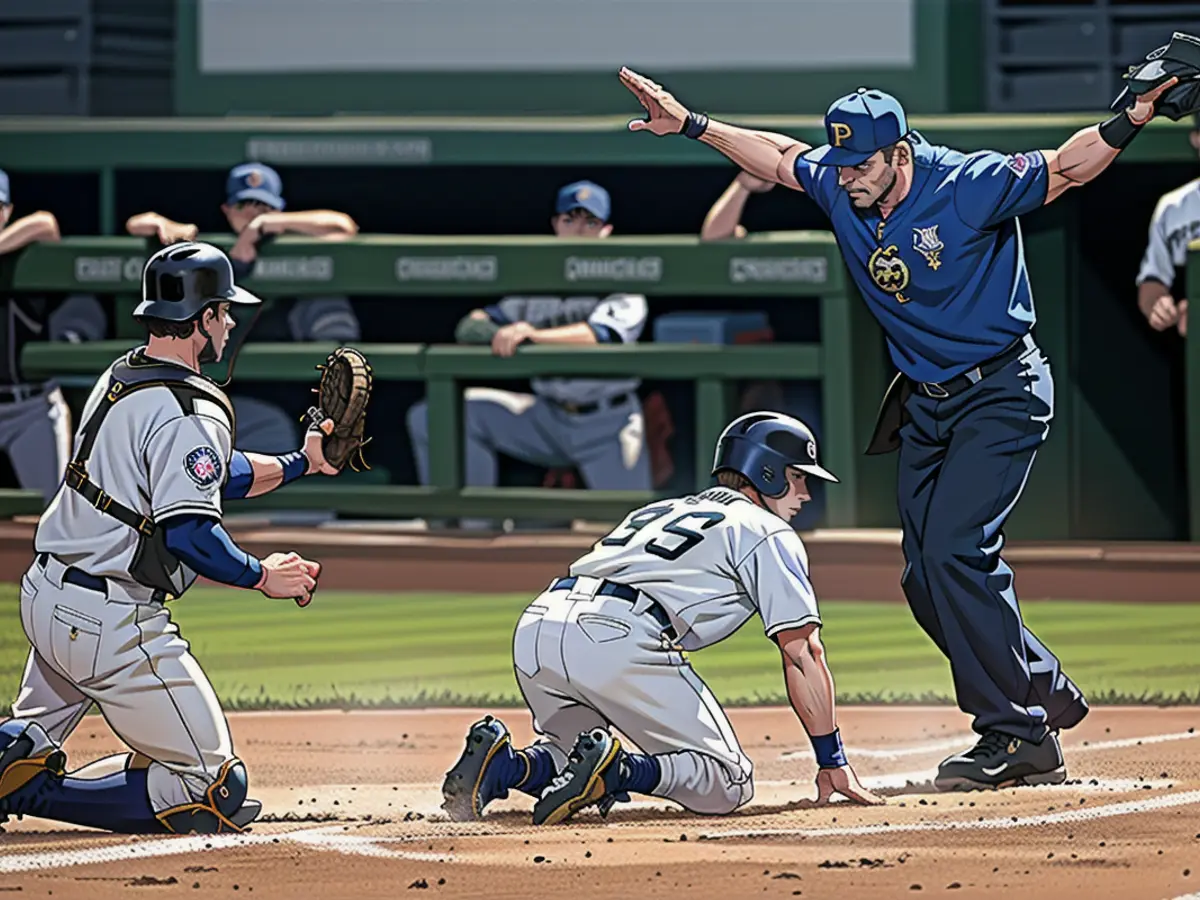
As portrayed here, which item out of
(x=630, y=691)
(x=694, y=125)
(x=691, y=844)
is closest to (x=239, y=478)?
(x=630, y=691)

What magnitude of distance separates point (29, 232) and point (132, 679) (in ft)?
15.6

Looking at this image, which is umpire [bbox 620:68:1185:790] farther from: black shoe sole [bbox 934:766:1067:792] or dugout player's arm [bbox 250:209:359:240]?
dugout player's arm [bbox 250:209:359:240]

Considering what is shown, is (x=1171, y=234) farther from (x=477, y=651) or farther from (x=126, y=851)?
(x=126, y=851)

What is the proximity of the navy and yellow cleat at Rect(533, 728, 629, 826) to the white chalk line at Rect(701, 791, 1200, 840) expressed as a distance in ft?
0.80

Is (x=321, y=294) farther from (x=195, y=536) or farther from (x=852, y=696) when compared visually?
(x=195, y=536)

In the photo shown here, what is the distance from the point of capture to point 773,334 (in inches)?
380

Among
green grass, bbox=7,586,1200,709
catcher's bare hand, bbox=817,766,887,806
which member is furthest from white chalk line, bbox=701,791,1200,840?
green grass, bbox=7,586,1200,709

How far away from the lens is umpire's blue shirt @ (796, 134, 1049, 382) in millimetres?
5355

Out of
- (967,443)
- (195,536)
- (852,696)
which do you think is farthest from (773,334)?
(195,536)

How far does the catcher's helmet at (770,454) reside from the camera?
16.9ft

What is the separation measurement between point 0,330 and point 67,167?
87cm

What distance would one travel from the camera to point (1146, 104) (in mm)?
5199

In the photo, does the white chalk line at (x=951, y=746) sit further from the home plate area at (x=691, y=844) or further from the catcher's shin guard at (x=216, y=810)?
the catcher's shin guard at (x=216, y=810)

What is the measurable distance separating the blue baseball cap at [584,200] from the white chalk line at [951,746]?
323 centimetres
